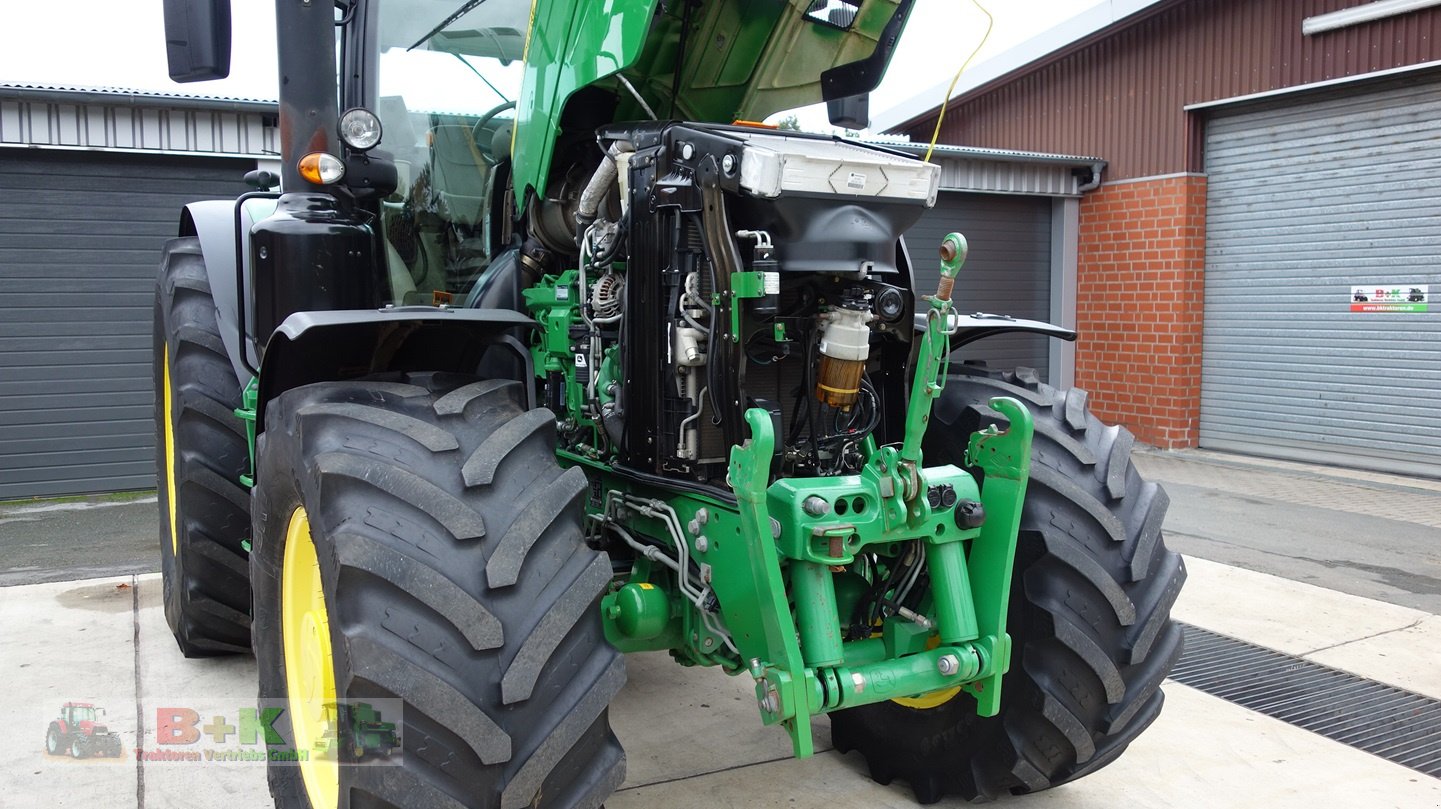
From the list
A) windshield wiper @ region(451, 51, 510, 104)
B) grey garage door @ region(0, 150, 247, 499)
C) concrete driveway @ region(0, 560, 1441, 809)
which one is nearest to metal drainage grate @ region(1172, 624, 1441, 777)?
concrete driveway @ region(0, 560, 1441, 809)

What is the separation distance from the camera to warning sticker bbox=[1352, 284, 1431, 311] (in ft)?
32.4

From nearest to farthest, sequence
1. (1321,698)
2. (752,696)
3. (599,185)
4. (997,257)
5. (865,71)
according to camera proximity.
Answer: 1. (599,185)
2. (865,71)
3. (752,696)
4. (1321,698)
5. (997,257)

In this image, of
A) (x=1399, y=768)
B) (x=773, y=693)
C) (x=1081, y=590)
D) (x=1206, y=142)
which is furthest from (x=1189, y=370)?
(x=773, y=693)

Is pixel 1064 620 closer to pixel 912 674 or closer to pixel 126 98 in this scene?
pixel 912 674

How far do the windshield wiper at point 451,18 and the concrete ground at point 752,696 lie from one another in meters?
2.59

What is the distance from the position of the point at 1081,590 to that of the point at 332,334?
7.25 ft

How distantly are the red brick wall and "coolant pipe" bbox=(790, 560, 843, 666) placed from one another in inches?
404

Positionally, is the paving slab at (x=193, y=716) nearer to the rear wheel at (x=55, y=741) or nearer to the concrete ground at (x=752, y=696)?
the concrete ground at (x=752, y=696)

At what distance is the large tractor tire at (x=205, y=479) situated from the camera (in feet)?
14.3

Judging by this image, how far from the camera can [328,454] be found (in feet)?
8.29

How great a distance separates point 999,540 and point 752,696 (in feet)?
5.92

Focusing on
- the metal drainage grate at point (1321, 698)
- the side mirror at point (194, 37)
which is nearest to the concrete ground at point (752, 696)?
the metal drainage grate at point (1321, 698)

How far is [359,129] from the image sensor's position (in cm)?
345

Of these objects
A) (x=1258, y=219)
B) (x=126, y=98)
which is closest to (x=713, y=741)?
(x=126, y=98)
